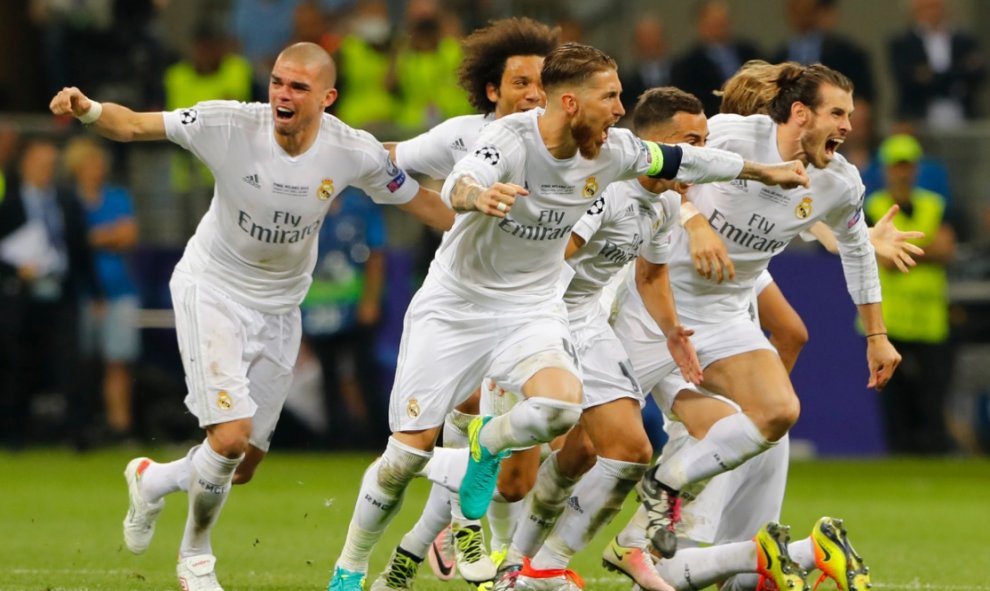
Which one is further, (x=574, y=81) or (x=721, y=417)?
(x=721, y=417)

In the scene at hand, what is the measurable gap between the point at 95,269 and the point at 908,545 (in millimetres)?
8403

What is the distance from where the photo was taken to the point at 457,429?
10.2m

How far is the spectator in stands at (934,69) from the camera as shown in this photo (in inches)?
725

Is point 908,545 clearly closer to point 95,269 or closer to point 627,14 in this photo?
point 95,269

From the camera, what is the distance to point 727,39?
18.0 metres

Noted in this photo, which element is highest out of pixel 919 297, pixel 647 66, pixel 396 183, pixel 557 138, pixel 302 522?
pixel 557 138

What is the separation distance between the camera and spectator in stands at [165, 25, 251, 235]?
1795 cm

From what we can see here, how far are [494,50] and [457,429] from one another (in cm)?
206

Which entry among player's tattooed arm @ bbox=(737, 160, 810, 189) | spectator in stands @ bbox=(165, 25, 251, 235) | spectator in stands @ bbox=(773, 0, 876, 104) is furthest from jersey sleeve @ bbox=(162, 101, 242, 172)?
spectator in stands @ bbox=(773, 0, 876, 104)

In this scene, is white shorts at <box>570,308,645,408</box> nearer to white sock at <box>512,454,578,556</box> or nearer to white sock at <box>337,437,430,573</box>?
white sock at <box>512,454,578,556</box>

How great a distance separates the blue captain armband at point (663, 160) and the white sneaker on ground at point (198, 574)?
112 inches

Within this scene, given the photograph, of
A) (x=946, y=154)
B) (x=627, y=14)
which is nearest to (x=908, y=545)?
(x=946, y=154)

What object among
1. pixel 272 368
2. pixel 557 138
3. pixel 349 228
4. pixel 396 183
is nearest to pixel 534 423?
pixel 557 138

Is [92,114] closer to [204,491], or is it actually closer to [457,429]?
[204,491]
